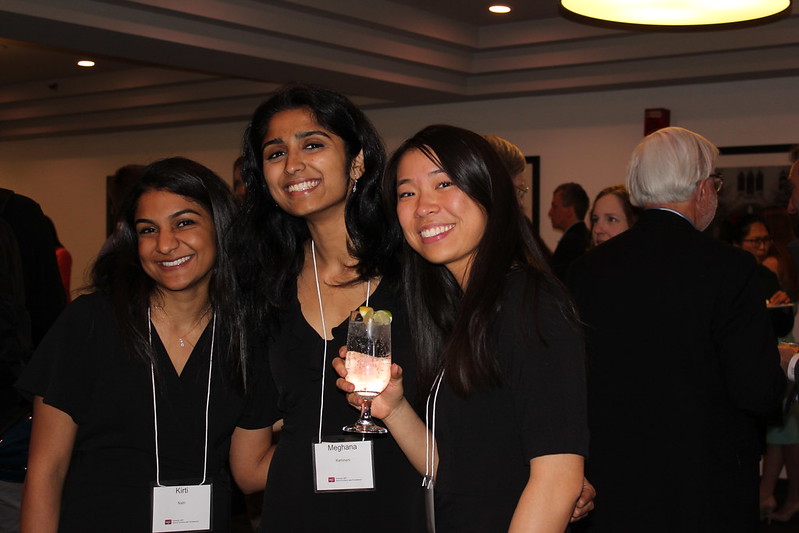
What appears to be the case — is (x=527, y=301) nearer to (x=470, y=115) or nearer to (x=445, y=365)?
(x=445, y=365)

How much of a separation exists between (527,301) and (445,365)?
22 centimetres

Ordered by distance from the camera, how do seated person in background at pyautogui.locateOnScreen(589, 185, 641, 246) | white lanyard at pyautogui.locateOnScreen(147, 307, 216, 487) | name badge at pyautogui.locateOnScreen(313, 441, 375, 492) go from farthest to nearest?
seated person in background at pyautogui.locateOnScreen(589, 185, 641, 246)
white lanyard at pyautogui.locateOnScreen(147, 307, 216, 487)
name badge at pyautogui.locateOnScreen(313, 441, 375, 492)

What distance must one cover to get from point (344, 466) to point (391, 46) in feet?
17.7

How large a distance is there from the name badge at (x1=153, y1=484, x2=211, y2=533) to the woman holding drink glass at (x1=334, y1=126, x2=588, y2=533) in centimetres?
53

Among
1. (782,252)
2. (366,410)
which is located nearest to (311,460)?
(366,410)

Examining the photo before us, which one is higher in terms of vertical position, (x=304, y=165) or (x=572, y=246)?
(x=572, y=246)

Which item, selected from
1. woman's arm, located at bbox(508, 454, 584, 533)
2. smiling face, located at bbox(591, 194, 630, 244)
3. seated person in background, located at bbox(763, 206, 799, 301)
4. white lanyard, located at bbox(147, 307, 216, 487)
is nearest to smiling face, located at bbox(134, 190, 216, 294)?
white lanyard, located at bbox(147, 307, 216, 487)

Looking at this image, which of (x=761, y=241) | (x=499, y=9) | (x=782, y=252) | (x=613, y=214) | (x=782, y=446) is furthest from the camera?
(x=499, y=9)

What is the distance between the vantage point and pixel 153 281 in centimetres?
230

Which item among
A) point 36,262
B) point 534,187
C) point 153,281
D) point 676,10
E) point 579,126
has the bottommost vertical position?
point 153,281

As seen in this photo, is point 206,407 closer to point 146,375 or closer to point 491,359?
point 146,375

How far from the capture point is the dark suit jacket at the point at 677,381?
256 cm

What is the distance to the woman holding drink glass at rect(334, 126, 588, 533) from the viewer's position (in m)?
1.57

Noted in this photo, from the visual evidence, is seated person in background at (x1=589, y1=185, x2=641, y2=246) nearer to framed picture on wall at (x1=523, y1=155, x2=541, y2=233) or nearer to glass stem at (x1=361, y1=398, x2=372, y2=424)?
glass stem at (x1=361, y1=398, x2=372, y2=424)
